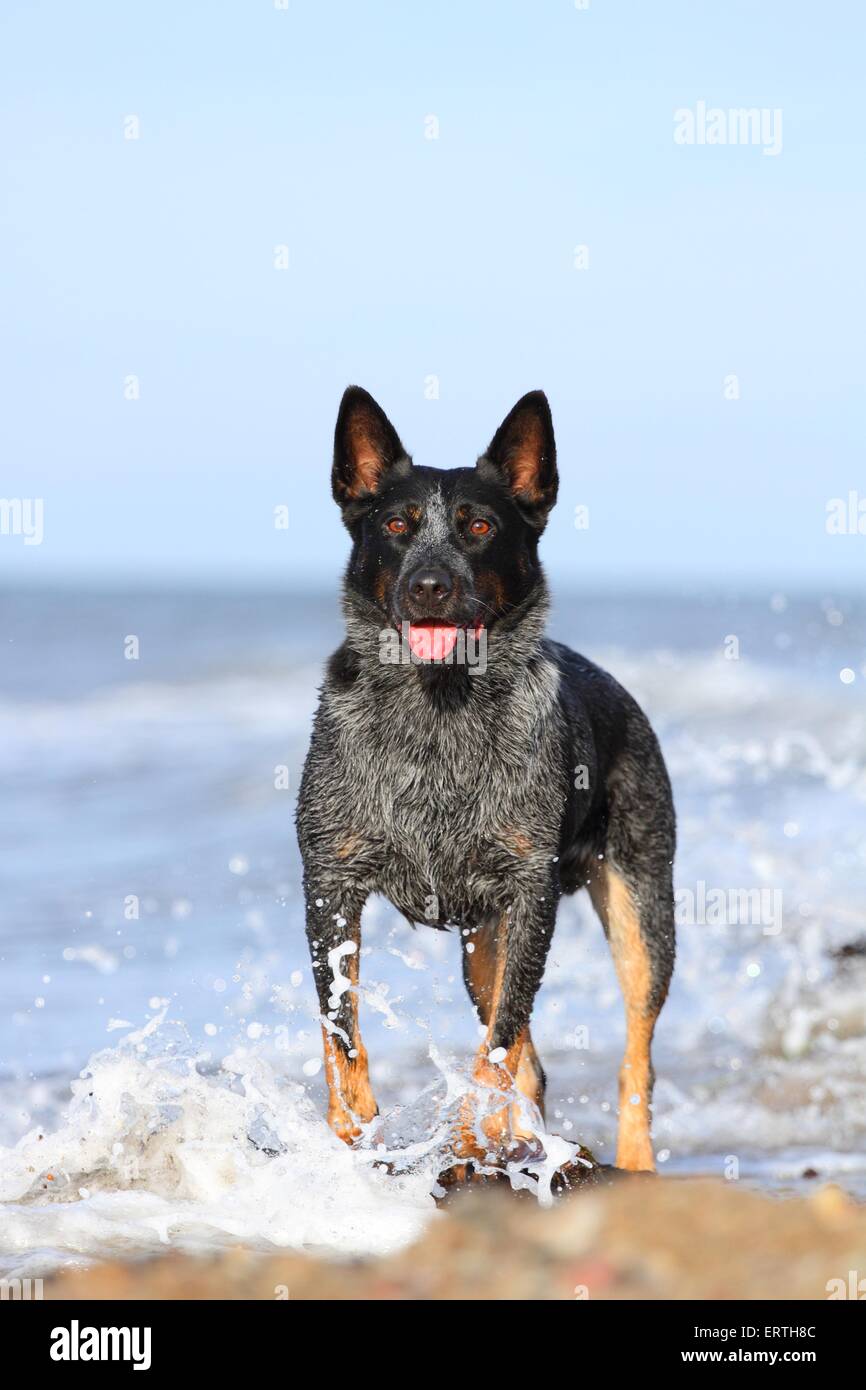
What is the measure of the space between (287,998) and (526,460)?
3597mm

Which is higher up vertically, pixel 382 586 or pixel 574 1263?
pixel 382 586

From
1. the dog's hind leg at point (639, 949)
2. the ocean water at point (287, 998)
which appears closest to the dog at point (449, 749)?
the ocean water at point (287, 998)

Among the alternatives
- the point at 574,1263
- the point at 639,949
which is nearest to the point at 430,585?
the point at 639,949

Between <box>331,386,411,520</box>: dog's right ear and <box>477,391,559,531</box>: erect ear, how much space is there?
0.99 feet

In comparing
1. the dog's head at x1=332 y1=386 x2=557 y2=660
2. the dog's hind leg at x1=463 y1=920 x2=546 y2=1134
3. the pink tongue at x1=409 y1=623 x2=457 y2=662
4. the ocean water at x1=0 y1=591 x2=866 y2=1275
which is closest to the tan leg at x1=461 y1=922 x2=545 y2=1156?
the dog's hind leg at x1=463 y1=920 x2=546 y2=1134

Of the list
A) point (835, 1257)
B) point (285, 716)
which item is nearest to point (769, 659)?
point (285, 716)

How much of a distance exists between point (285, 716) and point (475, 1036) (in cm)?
1408

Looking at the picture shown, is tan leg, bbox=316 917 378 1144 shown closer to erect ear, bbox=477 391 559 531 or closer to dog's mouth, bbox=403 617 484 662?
dog's mouth, bbox=403 617 484 662

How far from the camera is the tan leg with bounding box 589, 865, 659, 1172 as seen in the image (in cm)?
646

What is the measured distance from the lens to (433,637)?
580 cm

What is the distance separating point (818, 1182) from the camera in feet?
21.5

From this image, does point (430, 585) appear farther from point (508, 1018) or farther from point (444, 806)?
point (508, 1018)

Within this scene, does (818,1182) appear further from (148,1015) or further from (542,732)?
(148,1015)
